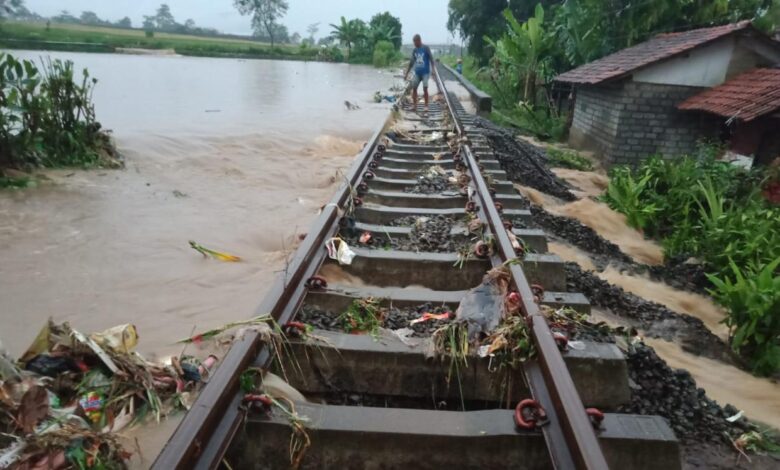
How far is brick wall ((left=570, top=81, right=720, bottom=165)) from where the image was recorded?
11117 millimetres

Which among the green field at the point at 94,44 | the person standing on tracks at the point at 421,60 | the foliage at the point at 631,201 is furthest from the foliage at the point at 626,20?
the green field at the point at 94,44

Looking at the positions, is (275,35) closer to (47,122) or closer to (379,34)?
(379,34)

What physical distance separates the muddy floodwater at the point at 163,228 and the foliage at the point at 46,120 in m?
0.40

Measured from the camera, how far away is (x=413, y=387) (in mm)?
2344

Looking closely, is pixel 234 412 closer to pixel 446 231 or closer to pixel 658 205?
pixel 446 231

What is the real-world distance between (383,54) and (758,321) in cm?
4548

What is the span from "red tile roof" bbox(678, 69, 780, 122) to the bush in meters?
37.8

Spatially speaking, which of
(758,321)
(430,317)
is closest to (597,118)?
(758,321)

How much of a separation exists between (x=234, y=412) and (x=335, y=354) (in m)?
0.58

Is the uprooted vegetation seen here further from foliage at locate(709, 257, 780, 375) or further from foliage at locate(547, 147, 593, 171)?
foliage at locate(547, 147, 593, 171)

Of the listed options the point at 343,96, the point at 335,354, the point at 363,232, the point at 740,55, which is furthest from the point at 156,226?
the point at 343,96

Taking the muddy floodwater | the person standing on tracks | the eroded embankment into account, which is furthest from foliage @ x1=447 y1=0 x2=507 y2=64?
the eroded embankment

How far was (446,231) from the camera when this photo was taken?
3877 millimetres

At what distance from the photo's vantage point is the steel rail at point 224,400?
1.59m
